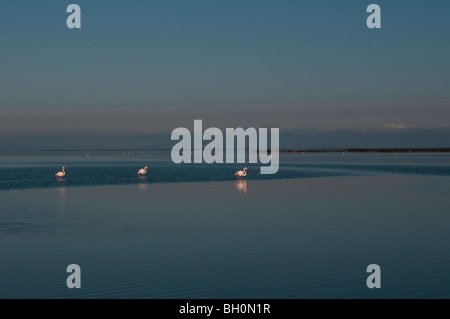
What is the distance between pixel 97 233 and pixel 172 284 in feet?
24.7

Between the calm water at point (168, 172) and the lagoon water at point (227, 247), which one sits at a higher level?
the calm water at point (168, 172)

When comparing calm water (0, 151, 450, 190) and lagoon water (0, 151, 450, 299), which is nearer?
lagoon water (0, 151, 450, 299)

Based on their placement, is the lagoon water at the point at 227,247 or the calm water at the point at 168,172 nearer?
the lagoon water at the point at 227,247

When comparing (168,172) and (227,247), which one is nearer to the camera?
(227,247)

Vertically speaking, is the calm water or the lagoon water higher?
the calm water

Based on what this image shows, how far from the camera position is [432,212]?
77.3 ft

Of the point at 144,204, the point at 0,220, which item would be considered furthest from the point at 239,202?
the point at 0,220
